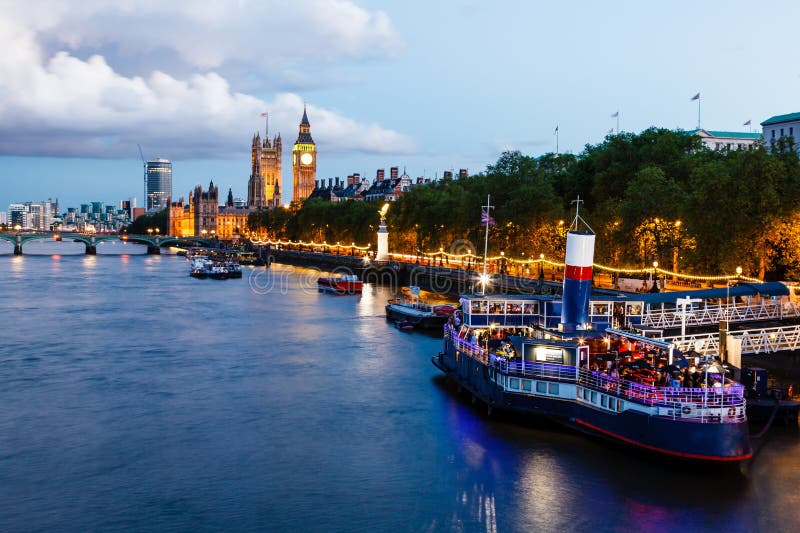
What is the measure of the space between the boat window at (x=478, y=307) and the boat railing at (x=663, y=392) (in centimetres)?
711

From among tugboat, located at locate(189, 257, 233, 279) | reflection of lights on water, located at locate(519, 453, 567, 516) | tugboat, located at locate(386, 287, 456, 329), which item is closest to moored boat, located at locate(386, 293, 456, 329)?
tugboat, located at locate(386, 287, 456, 329)

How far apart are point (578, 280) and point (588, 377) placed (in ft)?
18.1


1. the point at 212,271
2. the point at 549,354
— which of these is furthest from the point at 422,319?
the point at 212,271

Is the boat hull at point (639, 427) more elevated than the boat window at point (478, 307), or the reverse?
the boat window at point (478, 307)

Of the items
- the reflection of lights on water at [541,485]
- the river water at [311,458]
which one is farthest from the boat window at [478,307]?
the reflection of lights on water at [541,485]

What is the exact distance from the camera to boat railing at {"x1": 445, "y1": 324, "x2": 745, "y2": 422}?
26.4 metres

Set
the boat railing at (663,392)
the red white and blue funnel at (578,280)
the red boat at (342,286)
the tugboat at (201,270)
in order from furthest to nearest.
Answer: the tugboat at (201,270) < the red boat at (342,286) < the red white and blue funnel at (578,280) < the boat railing at (663,392)

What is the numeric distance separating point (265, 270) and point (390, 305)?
250 ft

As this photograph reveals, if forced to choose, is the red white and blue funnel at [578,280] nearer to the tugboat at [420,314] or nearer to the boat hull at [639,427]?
the boat hull at [639,427]

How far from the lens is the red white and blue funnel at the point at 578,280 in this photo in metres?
34.0

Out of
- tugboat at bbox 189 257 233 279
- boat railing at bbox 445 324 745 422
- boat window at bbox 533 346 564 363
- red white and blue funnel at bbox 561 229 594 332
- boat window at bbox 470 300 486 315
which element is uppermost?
red white and blue funnel at bbox 561 229 594 332

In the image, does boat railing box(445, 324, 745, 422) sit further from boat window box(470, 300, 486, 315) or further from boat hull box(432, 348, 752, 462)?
boat window box(470, 300, 486, 315)

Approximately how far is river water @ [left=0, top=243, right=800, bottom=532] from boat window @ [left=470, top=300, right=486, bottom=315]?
13.3 ft

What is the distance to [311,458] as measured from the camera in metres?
29.0
